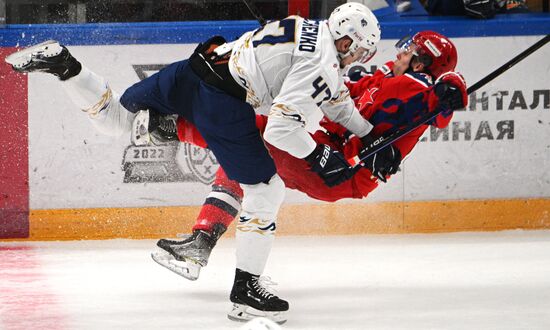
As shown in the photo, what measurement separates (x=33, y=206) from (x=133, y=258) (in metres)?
0.75

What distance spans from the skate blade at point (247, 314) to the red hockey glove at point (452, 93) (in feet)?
3.50

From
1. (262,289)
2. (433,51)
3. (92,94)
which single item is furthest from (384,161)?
(92,94)

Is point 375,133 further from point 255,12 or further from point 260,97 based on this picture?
point 255,12

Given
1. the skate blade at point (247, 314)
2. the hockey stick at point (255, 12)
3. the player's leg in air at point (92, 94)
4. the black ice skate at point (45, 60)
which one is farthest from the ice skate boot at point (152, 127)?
the hockey stick at point (255, 12)

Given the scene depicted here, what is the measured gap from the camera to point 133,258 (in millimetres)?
5047

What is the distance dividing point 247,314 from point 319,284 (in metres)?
0.69

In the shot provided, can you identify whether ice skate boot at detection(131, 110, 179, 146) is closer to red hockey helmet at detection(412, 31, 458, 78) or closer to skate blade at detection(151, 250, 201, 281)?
skate blade at detection(151, 250, 201, 281)

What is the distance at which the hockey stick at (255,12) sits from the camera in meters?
5.37

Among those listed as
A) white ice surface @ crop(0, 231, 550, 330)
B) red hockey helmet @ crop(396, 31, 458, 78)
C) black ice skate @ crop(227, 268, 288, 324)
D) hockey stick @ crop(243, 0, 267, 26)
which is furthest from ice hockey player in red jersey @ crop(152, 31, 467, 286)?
hockey stick @ crop(243, 0, 267, 26)

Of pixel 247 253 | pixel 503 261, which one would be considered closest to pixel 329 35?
pixel 247 253

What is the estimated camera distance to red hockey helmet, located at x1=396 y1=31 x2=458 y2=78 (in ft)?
14.8

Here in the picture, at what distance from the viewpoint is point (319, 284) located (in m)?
4.51

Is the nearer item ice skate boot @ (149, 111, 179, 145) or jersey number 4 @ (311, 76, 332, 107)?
jersey number 4 @ (311, 76, 332, 107)

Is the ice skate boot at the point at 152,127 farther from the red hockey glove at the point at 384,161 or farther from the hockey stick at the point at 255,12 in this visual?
the hockey stick at the point at 255,12
